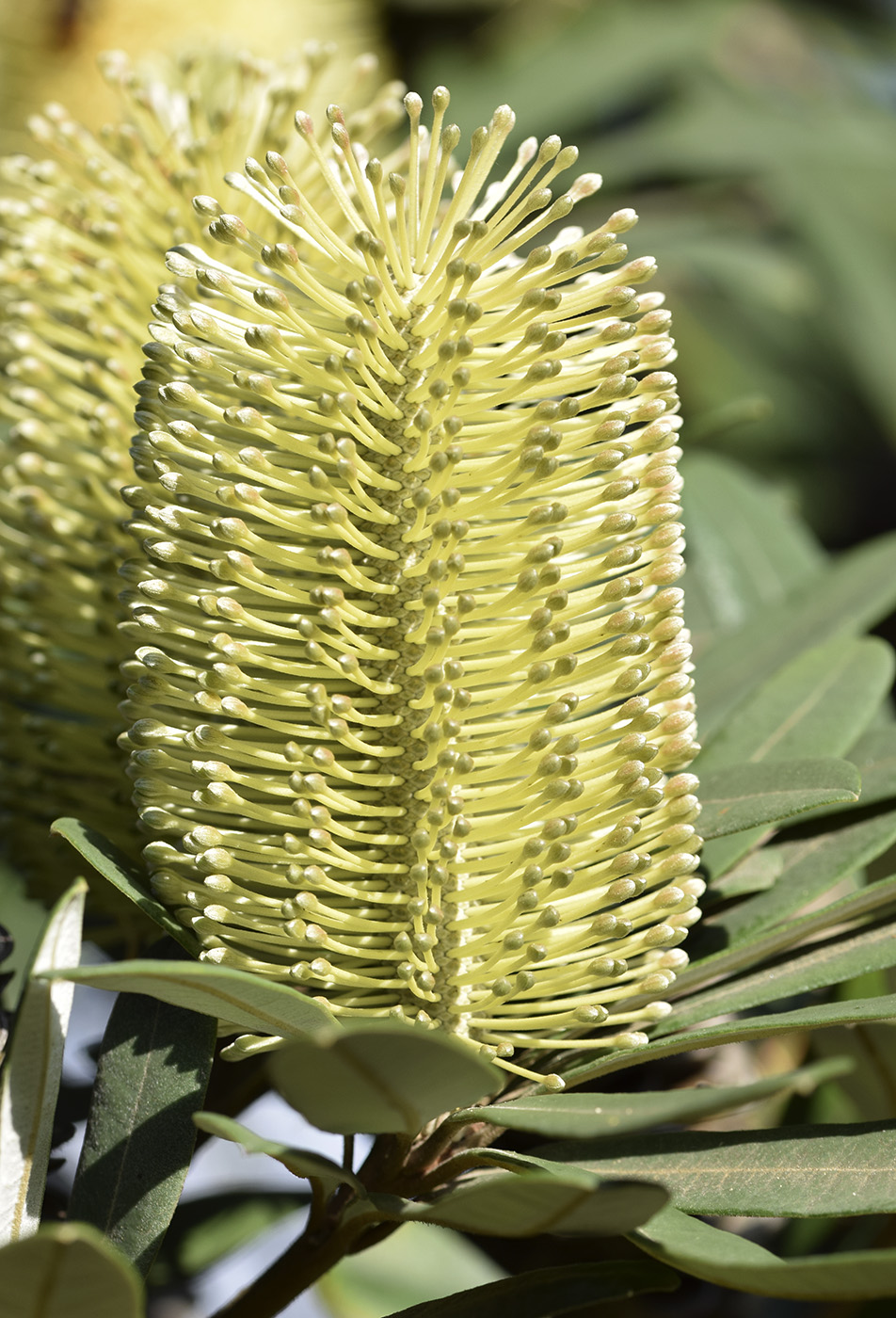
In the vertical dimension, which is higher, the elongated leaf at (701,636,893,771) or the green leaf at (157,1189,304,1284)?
the elongated leaf at (701,636,893,771)

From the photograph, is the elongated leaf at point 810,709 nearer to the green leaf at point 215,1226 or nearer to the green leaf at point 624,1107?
the green leaf at point 624,1107

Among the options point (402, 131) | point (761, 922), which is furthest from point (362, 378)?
point (402, 131)

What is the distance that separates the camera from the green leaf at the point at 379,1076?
494 mm

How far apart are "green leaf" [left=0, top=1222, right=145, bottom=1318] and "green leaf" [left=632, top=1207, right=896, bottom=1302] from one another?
23 cm

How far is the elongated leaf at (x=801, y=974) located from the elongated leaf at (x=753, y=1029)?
5cm

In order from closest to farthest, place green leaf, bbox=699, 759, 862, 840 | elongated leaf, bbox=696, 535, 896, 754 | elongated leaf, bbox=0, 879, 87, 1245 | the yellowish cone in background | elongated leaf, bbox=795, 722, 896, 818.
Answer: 1. elongated leaf, bbox=0, 879, 87, 1245
2. green leaf, bbox=699, 759, 862, 840
3. elongated leaf, bbox=795, 722, 896, 818
4. elongated leaf, bbox=696, 535, 896, 754
5. the yellowish cone in background

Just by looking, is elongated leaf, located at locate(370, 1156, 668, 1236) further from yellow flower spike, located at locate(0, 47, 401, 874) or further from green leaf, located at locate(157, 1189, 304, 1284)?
green leaf, located at locate(157, 1189, 304, 1284)

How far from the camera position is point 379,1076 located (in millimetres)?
521

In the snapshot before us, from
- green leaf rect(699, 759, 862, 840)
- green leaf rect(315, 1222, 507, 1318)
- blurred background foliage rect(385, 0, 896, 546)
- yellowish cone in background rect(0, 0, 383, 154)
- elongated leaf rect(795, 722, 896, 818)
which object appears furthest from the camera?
blurred background foliage rect(385, 0, 896, 546)

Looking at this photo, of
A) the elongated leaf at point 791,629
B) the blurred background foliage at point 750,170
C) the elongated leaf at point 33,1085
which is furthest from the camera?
the blurred background foliage at point 750,170

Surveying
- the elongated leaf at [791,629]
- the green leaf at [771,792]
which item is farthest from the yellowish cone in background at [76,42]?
the green leaf at [771,792]

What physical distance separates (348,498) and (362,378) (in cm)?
6

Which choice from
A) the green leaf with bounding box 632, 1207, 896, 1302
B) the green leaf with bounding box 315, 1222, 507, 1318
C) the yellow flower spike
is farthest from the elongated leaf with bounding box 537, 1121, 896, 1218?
the green leaf with bounding box 315, 1222, 507, 1318

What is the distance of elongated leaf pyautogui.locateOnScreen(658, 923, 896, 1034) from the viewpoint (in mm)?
729
